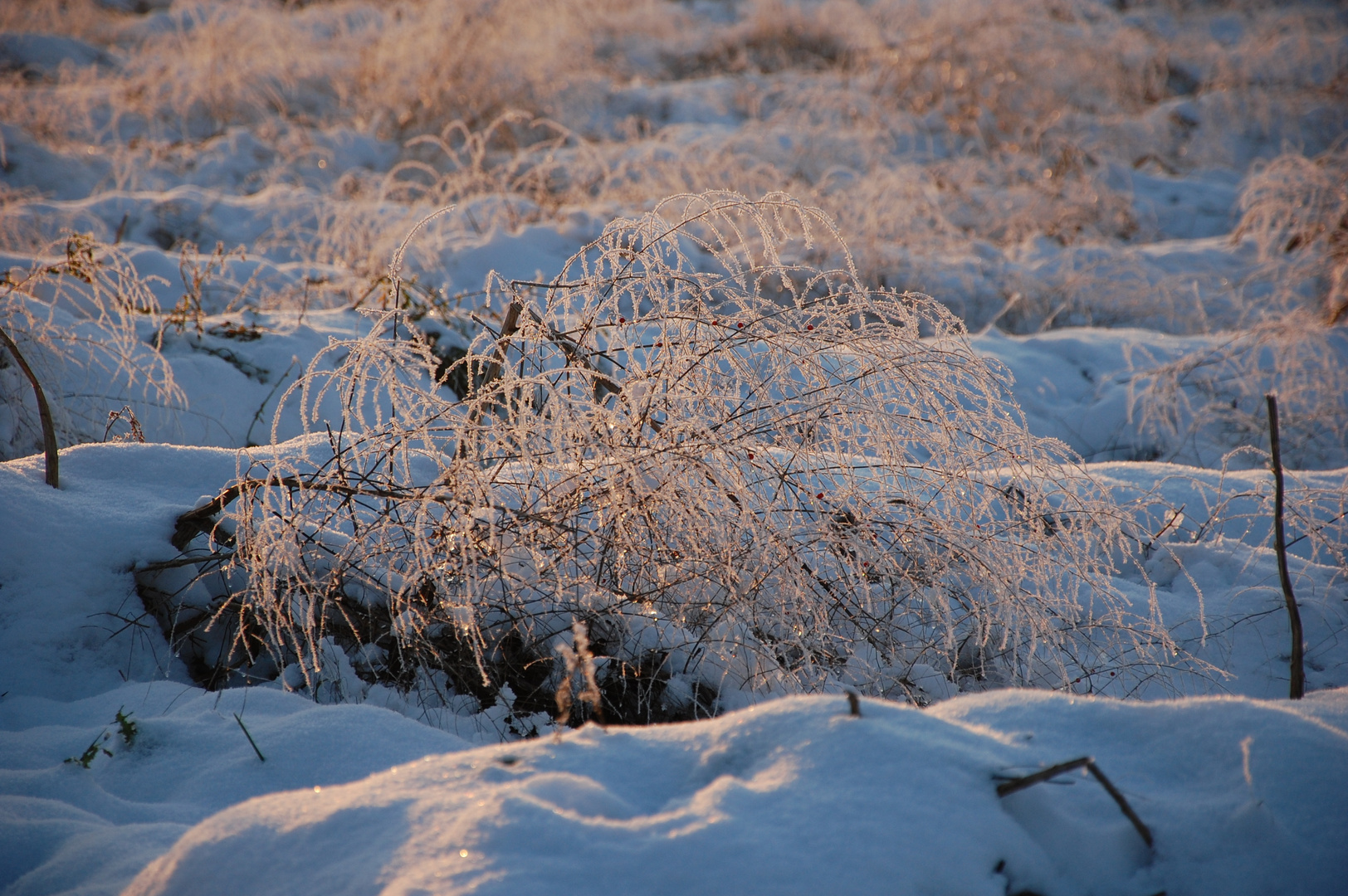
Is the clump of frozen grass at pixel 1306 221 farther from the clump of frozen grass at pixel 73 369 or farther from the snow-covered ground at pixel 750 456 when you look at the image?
the clump of frozen grass at pixel 73 369

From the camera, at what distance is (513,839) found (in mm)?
970

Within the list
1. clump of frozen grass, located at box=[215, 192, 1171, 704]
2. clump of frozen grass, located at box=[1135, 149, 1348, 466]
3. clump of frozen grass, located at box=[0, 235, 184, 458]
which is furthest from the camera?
clump of frozen grass, located at box=[1135, 149, 1348, 466]

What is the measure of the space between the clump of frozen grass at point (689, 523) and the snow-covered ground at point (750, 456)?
0.12 m

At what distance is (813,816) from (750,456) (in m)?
0.91

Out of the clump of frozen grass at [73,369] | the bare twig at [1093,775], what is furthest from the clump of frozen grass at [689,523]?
the clump of frozen grass at [73,369]

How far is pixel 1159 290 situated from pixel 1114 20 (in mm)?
9892

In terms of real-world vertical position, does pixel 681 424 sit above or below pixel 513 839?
above

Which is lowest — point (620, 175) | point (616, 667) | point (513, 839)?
point (616, 667)

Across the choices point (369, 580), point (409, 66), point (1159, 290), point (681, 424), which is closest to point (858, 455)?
point (681, 424)

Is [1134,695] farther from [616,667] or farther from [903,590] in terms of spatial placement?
[616,667]

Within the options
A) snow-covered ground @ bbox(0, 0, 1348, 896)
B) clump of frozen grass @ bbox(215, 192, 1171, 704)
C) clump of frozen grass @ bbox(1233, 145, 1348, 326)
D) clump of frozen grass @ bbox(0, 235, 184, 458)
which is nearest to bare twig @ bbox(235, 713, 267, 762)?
snow-covered ground @ bbox(0, 0, 1348, 896)

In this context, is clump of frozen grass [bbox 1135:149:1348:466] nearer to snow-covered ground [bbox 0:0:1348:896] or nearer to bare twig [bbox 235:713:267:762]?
snow-covered ground [bbox 0:0:1348:896]

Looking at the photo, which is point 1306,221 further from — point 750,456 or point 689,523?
point 689,523

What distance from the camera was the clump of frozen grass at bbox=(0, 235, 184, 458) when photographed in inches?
103
